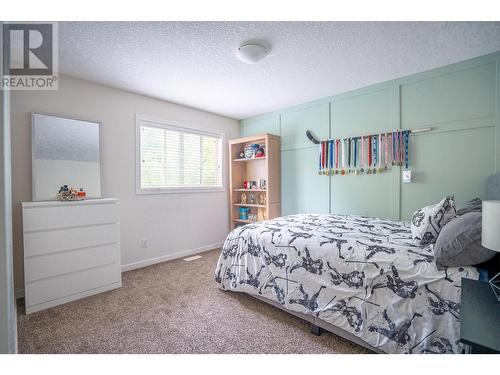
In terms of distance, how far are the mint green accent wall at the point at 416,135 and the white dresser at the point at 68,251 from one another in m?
2.62

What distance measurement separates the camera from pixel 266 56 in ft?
7.45

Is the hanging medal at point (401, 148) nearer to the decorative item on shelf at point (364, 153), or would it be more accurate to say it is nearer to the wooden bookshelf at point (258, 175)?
the decorative item on shelf at point (364, 153)

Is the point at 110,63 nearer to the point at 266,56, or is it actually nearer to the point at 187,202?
the point at 266,56

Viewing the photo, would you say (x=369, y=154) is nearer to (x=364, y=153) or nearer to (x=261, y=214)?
(x=364, y=153)

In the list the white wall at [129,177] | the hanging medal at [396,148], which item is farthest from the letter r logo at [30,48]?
the hanging medal at [396,148]

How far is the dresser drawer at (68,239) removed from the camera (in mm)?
2100

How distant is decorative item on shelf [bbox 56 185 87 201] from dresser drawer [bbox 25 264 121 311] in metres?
0.75

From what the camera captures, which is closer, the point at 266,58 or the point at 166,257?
the point at 266,58

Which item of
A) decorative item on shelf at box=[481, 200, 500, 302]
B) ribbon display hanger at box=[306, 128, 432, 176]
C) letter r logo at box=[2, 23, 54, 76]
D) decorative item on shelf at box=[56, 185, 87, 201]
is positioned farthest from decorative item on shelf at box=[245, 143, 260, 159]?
decorative item on shelf at box=[481, 200, 500, 302]

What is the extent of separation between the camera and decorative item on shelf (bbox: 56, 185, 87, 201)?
2.42 m

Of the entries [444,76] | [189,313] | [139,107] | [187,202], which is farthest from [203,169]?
[444,76]

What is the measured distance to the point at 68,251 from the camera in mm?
2281

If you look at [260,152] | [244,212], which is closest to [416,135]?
[260,152]

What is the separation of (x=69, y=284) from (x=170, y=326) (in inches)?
46.7
